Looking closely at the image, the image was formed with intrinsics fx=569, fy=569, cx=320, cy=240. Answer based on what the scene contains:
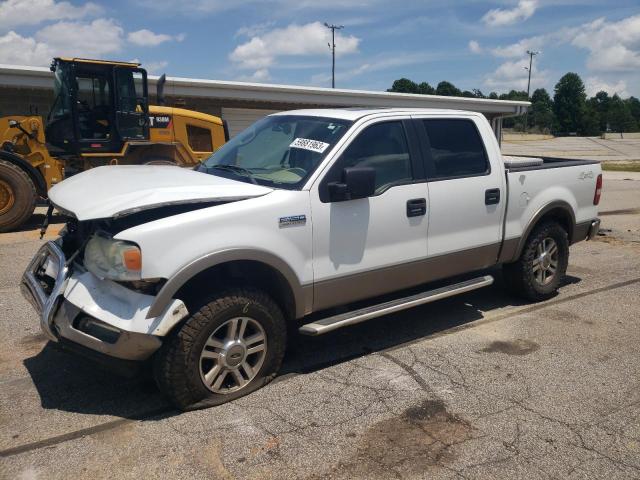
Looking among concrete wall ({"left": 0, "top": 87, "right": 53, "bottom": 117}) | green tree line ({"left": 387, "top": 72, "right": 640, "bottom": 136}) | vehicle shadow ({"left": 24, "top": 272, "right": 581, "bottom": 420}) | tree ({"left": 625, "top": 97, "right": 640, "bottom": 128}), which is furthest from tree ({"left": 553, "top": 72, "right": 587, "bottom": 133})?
vehicle shadow ({"left": 24, "top": 272, "right": 581, "bottom": 420})

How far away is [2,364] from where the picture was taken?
14.2ft

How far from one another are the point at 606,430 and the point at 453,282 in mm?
2144

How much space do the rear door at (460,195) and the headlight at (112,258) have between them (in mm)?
2409

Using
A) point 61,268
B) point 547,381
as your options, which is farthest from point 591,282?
point 61,268

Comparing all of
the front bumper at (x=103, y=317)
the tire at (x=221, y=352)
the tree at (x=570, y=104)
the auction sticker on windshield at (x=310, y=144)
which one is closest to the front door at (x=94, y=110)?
the auction sticker on windshield at (x=310, y=144)

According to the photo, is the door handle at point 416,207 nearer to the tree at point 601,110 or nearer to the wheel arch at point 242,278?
the wheel arch at point 242,278

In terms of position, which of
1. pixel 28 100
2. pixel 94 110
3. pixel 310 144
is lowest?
pixel 310 144

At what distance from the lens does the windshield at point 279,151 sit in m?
4.18

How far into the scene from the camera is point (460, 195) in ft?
16.0

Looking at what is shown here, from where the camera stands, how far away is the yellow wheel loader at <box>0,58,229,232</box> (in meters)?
10.1

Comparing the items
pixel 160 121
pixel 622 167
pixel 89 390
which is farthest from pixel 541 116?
pixel 89 390

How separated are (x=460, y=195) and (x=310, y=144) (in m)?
1.42

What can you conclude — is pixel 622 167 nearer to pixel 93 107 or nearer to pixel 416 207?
pixel 93 107

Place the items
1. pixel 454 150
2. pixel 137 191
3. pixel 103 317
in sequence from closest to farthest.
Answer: pixel 103 317
pixel 137 191
pixel 454 150
